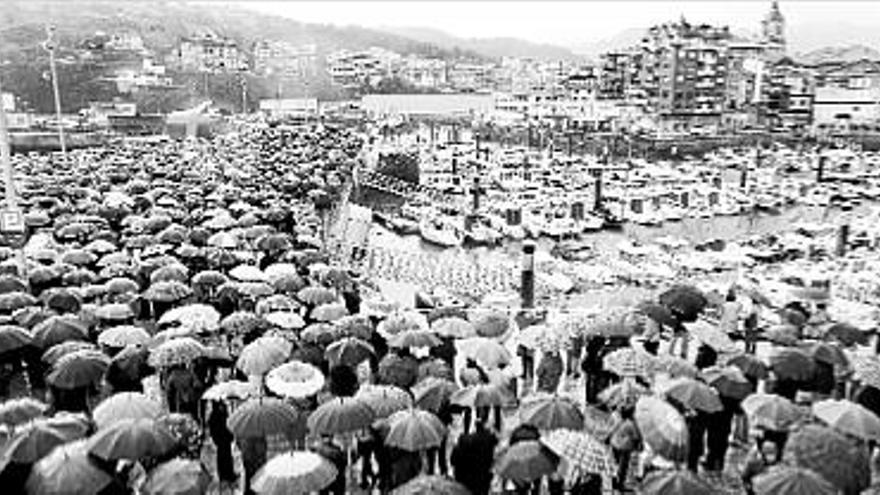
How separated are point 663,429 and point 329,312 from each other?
564 cm

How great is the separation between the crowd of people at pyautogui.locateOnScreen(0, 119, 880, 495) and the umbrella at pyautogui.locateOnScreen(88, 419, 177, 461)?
0.02 metres

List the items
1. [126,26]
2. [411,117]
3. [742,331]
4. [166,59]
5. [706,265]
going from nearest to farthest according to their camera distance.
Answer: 1. [742,331]
2. [706,265]
3. [411,117]
4. [166,59]
5. [126,26]

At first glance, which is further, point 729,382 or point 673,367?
point 673,367

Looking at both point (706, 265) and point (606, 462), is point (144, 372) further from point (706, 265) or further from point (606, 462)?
point (706, 265)

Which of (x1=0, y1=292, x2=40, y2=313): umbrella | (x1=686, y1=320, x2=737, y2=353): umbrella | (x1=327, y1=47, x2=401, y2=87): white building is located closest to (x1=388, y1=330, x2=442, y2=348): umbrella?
(x1=686, y1=320, x2=737, y2=353): umbrella

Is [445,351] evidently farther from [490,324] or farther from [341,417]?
[341,417]

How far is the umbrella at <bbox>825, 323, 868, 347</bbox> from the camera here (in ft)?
38.8

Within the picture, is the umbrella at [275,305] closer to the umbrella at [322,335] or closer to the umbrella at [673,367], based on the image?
the umbrella at [322,335]

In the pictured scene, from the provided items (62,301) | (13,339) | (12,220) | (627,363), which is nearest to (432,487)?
(627,363)

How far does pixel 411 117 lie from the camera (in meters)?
93.5

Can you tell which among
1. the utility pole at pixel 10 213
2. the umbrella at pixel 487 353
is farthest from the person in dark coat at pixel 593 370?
the utility pole at pixel 10 213

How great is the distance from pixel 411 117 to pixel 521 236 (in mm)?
59029

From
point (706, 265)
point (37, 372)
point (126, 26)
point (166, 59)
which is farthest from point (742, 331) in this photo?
point (126, 26)

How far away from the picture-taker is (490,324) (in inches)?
480
